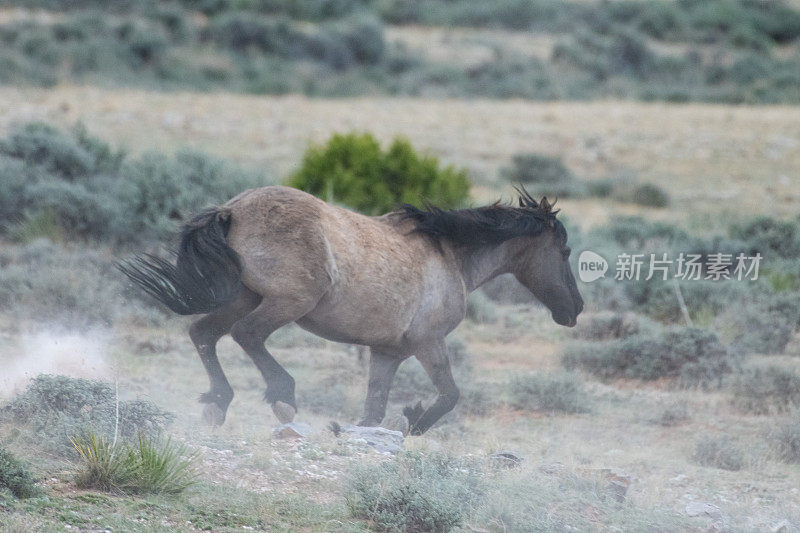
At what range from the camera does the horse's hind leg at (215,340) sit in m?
6.51

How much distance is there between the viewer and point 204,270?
20.6 ft

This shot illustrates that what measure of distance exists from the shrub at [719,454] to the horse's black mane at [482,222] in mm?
1982

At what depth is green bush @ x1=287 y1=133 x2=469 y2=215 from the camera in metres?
15.7

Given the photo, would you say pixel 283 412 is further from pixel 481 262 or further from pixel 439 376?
pixel 481 262

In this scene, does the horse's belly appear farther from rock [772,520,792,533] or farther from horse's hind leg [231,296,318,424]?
rock [772,520,792,533]

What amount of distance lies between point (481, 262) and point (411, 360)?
2.36 meters

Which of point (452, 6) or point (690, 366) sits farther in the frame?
point (452, 6)

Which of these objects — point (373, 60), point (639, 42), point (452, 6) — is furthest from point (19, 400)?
point (452, 6)

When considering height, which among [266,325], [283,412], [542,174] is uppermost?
→ [542,174]

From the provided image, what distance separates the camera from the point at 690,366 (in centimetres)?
997

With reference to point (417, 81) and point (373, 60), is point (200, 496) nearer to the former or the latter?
point (417, 81)

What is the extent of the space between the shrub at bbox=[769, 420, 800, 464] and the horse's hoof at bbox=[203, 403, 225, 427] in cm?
424

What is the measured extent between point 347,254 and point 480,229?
120cm

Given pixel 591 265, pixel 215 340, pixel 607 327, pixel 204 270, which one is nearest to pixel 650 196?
pixel 591 265
